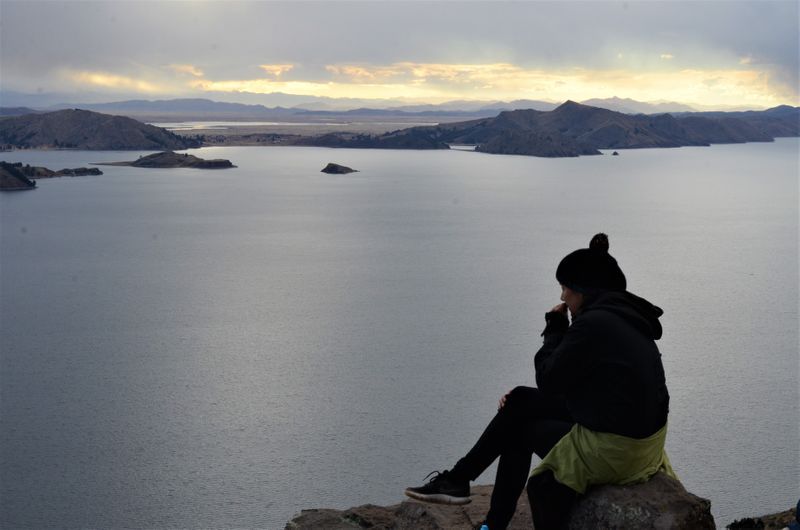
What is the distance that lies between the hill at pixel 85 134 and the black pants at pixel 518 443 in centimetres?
12675

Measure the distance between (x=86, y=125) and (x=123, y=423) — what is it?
127291mm

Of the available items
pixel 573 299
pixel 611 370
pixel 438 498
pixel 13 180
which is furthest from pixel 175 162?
pixel 611 370

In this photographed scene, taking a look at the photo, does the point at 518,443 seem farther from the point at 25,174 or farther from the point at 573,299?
the point at 25,174

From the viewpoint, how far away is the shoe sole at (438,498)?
6.10m

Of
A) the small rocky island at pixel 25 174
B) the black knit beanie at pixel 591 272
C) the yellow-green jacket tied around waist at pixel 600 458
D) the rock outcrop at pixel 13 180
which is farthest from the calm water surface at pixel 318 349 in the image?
the small rocky island at pixel 25 174

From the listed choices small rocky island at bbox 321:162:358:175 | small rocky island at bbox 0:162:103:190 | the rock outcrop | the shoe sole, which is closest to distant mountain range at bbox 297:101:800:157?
small rocky island at bbox 321:162:358:175

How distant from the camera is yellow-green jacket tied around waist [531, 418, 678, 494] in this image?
5.14 metres

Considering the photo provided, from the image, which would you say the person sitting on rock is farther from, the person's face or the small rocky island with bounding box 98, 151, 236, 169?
the small rocky island with bounding box 98, 151, 236, 169

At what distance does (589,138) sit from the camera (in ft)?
529

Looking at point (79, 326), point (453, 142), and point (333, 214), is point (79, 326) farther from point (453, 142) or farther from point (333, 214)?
point (453, 142)

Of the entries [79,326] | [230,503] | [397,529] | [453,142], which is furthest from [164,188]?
[453,142]

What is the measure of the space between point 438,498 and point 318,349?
52.3 feet

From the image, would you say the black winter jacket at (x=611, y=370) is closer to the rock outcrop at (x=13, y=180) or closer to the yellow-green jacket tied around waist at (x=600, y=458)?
the yellow-green jacket tied around waist at (x=600, y=458)

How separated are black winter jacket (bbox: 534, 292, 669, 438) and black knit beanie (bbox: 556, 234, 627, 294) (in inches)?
4.1
